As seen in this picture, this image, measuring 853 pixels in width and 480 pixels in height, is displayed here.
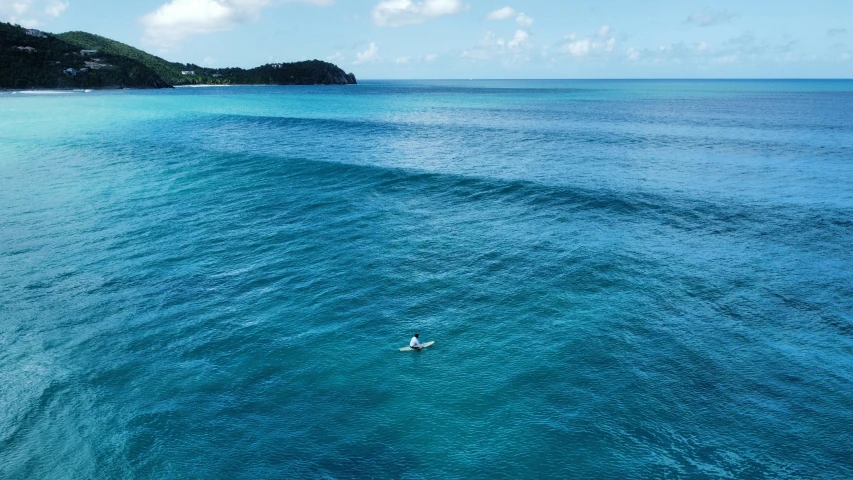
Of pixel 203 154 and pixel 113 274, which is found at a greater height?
pixel 203 154

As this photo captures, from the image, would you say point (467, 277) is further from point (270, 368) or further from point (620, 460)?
point (620, 460)

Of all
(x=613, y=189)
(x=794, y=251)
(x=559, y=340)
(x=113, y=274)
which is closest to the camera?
(x=559, y=340)

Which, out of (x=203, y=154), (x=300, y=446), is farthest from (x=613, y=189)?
(x=203, y=154)

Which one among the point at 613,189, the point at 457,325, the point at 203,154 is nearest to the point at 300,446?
the point at 457,325

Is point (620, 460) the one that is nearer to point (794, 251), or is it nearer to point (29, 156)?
point (794, 251)

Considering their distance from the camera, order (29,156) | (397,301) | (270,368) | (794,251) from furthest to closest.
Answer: (29,156) → (794,251) → (397,301) → (270,368)

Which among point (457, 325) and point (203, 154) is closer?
point (457, 325)

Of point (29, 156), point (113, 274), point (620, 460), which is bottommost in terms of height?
point (620, 460)
